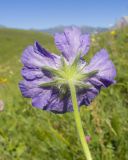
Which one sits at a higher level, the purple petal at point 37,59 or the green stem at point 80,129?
the purple petal at point 37,59

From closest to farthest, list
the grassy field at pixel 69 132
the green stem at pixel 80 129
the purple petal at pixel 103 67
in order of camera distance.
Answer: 1. the green stem at pixel 80 129
2. the purple petal at pixel 103 67
3. the grassy field at pixel 69 132

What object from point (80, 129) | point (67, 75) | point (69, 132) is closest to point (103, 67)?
point (67, 75)

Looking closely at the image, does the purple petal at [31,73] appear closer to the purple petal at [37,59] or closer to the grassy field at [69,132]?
the purple petal at [37,59]

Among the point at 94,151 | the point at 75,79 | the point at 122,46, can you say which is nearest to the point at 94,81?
the point at 75,79

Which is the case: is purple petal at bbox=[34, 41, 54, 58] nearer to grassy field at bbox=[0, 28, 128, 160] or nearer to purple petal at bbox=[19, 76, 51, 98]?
purple petal at bbox=[19, 76, 51, 98]

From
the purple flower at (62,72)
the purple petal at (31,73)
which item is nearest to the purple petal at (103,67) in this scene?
the purple flower at (62,72)

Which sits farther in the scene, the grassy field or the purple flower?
the grassy field

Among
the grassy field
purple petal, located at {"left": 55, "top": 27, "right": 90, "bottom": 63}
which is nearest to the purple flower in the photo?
purple petal, located at {"left": 55, "top": 27, "right": 90, "bottom": 63}
